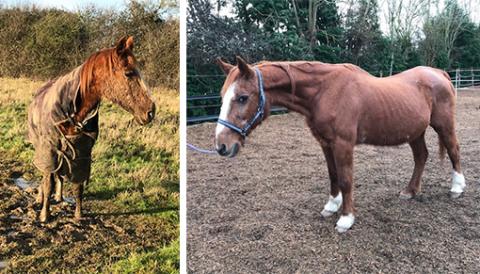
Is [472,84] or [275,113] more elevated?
[472,84]

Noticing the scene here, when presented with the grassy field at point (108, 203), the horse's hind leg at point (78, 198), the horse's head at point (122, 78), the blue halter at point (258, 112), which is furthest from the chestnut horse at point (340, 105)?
the horse's hind leg at point (78, 198)

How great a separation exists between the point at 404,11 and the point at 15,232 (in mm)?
3522

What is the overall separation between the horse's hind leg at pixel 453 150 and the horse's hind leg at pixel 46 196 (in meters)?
2.57

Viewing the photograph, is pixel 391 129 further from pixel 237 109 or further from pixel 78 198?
pixel 78 198

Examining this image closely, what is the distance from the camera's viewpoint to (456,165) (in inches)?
117

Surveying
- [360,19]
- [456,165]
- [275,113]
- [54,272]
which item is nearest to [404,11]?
[360,19]

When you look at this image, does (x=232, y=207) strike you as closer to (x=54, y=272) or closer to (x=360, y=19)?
(x=54, y=272)

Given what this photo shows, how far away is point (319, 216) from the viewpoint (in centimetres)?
271

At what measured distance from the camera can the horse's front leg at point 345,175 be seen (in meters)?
2.30

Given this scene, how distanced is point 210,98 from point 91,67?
2599mm

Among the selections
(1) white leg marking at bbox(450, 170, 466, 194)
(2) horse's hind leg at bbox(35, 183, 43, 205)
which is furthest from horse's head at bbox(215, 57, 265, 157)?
(1) white leg marking at bbox(450, 170, 466, 194)

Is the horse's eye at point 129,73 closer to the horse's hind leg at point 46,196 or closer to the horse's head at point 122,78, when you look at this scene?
the horse's head at point 122,78

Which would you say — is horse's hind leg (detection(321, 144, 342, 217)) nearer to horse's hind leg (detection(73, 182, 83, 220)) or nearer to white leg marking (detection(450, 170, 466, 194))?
white leg marking (detection(450, 170, 466, 194))

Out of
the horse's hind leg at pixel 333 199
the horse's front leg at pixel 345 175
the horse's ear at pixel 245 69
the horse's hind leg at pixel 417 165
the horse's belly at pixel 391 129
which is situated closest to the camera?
the horse's ear at pixel 245 69
